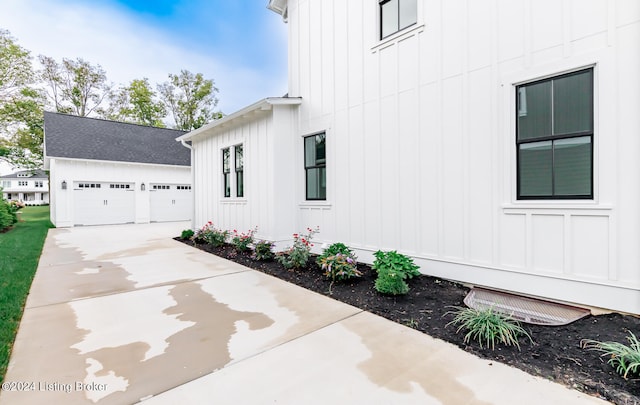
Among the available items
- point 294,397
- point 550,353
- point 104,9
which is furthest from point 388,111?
point 104,9

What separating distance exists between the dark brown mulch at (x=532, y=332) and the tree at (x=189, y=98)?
27.9 meters

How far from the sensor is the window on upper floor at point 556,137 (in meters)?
3.49

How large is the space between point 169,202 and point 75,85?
17600mm

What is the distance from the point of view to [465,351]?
9.02ft

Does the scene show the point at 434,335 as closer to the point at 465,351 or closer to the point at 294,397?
the point at 465,351

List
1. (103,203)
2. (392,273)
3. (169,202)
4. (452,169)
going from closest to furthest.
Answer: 1. (392,273)
2. (452,169)
3. (103,203)
4. (169,202)

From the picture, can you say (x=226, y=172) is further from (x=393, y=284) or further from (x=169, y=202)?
(x=169, y=202)

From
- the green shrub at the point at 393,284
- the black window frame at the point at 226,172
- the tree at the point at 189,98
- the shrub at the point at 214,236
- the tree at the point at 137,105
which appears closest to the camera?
the green shrub at the point at 393,284

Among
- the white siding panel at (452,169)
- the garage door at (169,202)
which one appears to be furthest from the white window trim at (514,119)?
the garage door at (169,202)

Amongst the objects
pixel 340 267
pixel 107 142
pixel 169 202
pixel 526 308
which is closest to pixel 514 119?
pixel 526 308

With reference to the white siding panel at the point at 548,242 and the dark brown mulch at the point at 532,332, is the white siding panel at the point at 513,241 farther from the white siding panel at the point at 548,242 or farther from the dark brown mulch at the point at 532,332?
the dark brown mulch at the point at 532,332

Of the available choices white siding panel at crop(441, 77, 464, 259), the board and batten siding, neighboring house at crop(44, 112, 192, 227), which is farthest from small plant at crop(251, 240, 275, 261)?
neighboring house at crop(44, 112, 192, 227)

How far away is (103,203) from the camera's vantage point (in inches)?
596

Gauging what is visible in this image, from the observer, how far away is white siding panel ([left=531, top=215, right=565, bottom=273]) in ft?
11.9
